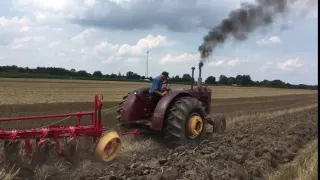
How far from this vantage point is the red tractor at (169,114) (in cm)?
912

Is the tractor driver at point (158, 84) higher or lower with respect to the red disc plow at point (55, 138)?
higher

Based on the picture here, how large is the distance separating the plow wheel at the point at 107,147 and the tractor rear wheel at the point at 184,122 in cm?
162

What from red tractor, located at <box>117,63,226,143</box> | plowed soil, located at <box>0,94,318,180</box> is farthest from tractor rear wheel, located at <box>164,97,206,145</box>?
plowed soil, located at <box>0,94,318,180</box>

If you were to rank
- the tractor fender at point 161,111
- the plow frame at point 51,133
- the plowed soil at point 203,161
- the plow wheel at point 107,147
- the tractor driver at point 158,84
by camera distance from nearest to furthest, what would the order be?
the plow frame at point 51,133
the plowed soil at point 203,161
the plow wheel at point 107,147
the tractor fender at point 161,111
the tractor driver at point 158,84

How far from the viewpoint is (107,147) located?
764 centimetres

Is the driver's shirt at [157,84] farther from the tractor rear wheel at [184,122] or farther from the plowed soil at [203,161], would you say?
the plowed soil at [203,161]

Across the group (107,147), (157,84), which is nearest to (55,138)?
(107,147)

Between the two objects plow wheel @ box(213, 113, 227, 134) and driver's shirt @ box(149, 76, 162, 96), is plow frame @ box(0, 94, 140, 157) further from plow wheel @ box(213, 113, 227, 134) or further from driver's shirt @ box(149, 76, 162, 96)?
plow wheel @ box(213, 113, 227, 134)

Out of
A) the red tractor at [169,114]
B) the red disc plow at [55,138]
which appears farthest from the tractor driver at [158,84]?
the red disc plow at [55,138]

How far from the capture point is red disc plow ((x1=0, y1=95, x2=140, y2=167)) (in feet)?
21.3

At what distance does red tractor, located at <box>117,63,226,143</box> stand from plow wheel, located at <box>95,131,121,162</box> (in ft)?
5.02

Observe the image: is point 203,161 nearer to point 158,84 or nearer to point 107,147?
point 107,147

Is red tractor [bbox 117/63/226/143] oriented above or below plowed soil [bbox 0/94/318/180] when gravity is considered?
above

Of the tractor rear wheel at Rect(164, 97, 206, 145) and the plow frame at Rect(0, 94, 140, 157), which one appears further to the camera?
the tractor rear wheel at Rect(164, 97, 206, 145)
